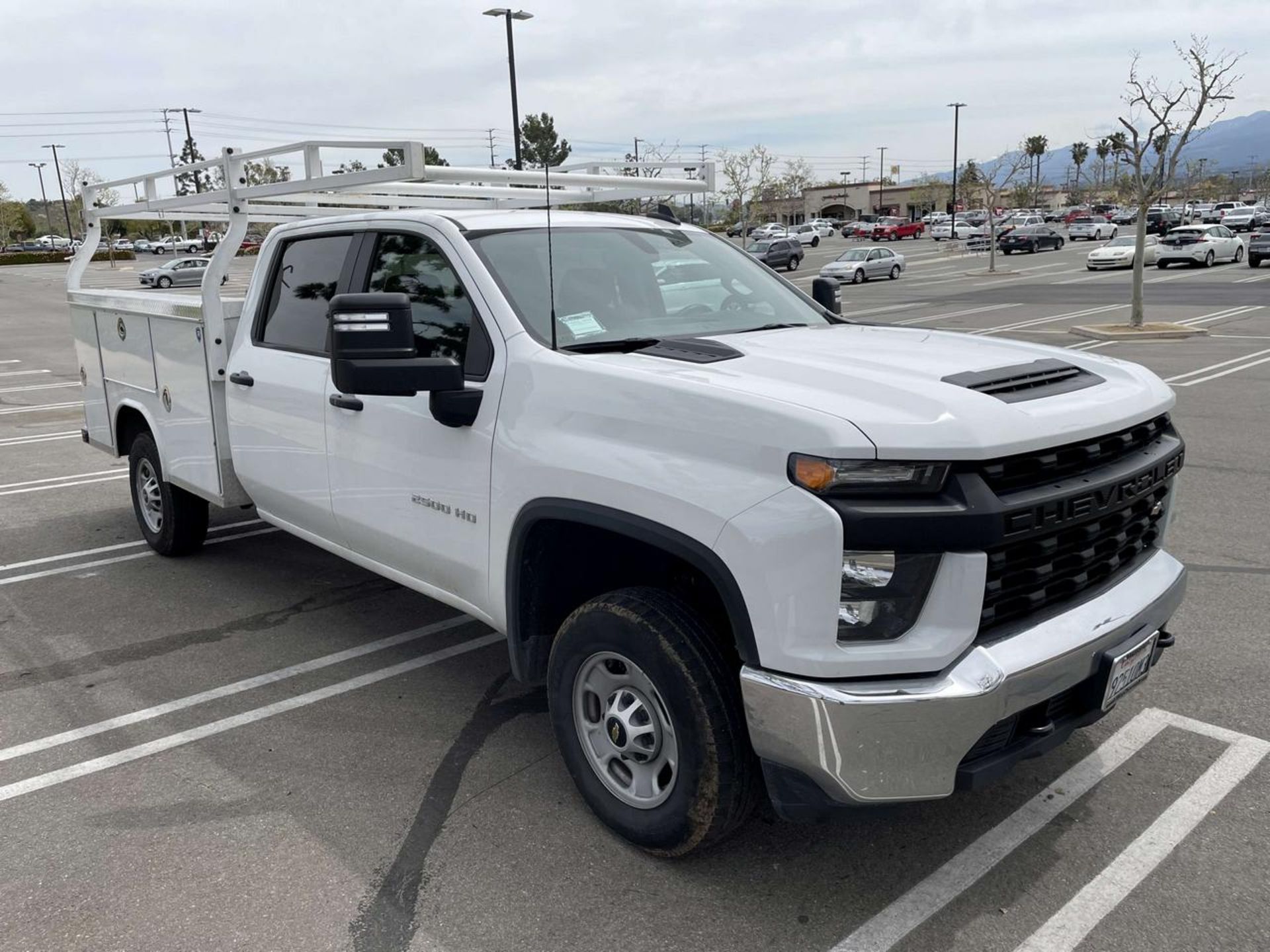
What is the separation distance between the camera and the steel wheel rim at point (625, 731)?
9.84ft

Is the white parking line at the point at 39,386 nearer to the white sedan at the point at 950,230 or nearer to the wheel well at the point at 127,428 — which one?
the wheel well at the point at 127,428

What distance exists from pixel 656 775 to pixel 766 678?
693mm

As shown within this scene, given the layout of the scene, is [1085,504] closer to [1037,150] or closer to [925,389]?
[925,389]

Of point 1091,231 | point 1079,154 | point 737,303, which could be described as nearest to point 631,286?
point 737,303

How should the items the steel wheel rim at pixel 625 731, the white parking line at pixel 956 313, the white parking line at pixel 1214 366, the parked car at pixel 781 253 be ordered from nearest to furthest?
the steel wheel rim at pixel 625 731, the white parking line at pixel 1214 366, the white parking line at pixel 956 313, the parked car at pixel 781 253

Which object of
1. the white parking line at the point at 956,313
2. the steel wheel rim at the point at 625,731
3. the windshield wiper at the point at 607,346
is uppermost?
the windshield wiper at the point at 607,346

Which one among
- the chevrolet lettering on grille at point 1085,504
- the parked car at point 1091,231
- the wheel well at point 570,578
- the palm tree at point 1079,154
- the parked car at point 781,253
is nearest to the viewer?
the chevrolet lettering on grille at point 1085,504

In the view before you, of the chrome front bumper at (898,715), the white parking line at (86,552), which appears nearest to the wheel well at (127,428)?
the white parking line at (86,552)

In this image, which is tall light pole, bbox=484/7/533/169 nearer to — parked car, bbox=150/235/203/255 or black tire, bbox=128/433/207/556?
black tire, bbox=128/433/207/556

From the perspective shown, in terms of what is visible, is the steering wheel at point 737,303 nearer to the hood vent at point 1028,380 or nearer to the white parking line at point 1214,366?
the hood vent at point 1028,380

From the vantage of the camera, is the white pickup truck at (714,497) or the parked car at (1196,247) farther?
the parked car at (1196,247)

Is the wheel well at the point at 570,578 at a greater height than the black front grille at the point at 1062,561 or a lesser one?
lesser

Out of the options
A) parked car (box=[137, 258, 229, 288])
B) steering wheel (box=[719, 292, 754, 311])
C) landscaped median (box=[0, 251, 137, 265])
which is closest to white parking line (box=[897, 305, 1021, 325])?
steering wheel (box=[719, 292, 754, 311])

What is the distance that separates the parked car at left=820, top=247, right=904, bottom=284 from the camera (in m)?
38.7
